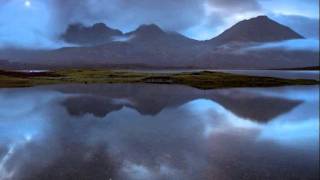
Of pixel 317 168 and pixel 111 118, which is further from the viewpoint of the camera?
pixel 111 118

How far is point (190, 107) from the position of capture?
58.5 meters

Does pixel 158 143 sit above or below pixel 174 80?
above

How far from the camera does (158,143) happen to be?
3180 centimetres

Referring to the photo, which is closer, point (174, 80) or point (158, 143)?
point (158, 143)

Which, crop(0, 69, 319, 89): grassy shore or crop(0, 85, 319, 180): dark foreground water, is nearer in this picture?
crop(0, 85, 319, 180): dark foreground water

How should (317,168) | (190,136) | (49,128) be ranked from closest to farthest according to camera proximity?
(317,168) → (190,136) → (49,128)

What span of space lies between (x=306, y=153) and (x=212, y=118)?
1922 centimetres

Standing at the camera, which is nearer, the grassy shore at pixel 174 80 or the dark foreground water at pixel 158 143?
the dark foreground water at pixel 158 143

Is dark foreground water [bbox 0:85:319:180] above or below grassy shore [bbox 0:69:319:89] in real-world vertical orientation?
above

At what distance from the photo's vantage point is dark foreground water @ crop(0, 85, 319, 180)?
23.6m

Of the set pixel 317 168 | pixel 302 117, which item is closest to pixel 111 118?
pixel 302 117

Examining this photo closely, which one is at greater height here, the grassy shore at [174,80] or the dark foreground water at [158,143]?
the dark foreground water at [158,143]

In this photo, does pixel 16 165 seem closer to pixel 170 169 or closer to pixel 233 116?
pixel 170 169

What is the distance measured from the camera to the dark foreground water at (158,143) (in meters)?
23.6
